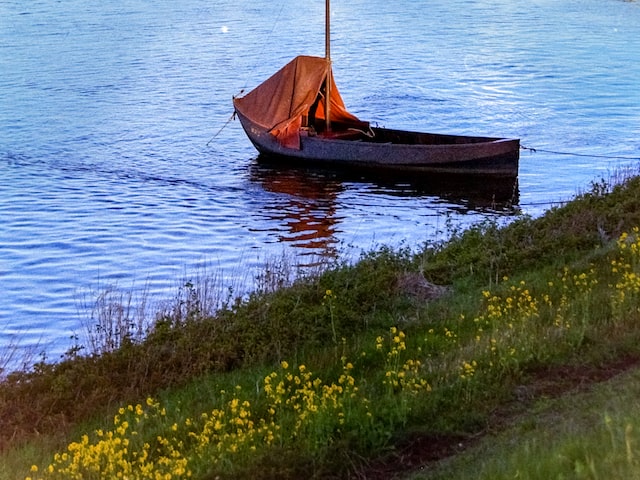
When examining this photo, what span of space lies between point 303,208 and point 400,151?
4130mm

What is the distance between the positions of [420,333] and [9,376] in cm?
492

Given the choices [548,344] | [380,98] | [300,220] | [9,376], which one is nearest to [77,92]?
[380,98]

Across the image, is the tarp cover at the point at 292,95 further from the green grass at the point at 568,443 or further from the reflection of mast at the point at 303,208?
the green grass at the point at 568,443

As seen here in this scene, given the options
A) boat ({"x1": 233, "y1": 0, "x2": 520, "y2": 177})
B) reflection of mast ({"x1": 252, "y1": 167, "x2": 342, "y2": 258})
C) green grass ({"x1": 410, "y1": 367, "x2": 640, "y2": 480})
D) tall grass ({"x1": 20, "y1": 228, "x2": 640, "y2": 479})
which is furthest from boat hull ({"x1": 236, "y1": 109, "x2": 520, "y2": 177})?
green grass ({"x1": 410, "y1": 367, "x2": 640, "y2": 480})

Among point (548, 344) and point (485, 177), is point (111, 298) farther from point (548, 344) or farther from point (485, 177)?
point (485, 177)

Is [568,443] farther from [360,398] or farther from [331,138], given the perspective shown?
[331,138]

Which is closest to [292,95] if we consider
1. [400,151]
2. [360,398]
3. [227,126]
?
[400,151]

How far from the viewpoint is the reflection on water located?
24.4 m

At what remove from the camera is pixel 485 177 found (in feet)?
92.5

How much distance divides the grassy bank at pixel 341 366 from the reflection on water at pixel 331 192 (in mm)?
9547

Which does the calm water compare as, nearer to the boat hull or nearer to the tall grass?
the boat hull

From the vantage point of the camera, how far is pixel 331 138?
3075cm

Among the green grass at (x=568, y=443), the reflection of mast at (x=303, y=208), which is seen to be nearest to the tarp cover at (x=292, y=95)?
the reflection of mast at (x=303, y=208)

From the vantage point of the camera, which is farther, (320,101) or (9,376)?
(320,101)
